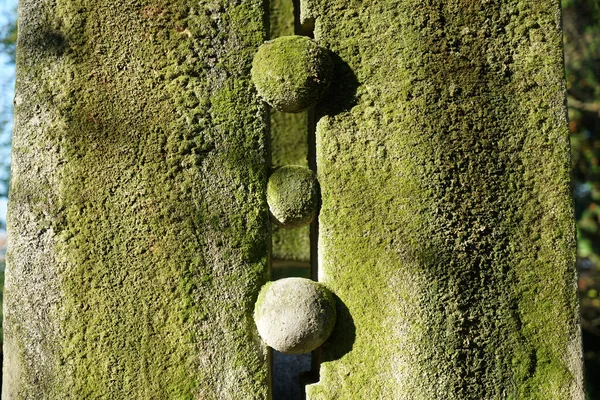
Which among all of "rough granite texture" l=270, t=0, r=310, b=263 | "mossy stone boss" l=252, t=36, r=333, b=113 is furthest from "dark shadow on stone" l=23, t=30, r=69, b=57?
"rough granite texture" l=270, t=0, r=310, b=263

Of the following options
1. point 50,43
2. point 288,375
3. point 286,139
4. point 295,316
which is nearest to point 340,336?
point 295,316

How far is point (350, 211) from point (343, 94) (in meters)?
0.25

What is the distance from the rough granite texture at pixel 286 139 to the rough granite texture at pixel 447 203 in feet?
2.70

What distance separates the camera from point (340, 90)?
1027 millimetres

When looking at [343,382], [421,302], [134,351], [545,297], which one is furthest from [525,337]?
[134,351]

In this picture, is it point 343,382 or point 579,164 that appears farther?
point 579,164

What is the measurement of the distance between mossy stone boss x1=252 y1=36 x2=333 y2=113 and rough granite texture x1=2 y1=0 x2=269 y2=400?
0.04m

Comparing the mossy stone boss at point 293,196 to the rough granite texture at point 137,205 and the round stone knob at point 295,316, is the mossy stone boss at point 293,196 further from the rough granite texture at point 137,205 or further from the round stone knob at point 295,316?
the round stone knob at point 295,316

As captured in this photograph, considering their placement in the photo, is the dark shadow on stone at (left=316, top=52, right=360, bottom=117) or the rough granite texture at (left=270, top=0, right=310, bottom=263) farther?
the rough granite texture at (left=270, top=0, right=310, bottom=263)

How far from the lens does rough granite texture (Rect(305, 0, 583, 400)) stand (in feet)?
3.15

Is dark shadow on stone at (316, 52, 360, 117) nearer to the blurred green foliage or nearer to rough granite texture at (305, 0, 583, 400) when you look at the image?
rough granite texture at (305, 0, 583, 400)

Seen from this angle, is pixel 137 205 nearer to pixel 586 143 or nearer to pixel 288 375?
pixel 288 375

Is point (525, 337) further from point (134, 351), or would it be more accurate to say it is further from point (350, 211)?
point (134, 351)

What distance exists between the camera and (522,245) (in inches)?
38.8
